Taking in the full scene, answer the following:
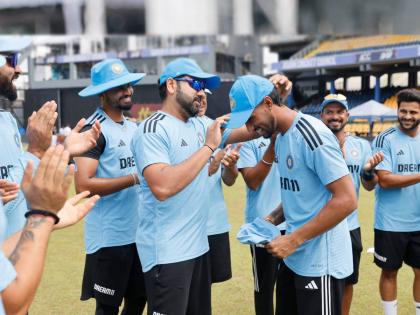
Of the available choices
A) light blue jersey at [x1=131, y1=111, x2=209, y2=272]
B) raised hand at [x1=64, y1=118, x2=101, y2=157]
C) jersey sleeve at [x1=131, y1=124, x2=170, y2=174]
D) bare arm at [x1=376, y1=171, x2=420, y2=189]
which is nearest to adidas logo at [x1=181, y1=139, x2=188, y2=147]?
light blue jersey at [x1=131, y1=111, x2=209, y2=272]

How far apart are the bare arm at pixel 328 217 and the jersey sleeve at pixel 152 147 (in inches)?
30.0

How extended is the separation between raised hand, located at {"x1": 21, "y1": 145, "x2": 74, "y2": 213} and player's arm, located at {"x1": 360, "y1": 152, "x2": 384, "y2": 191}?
2.77 meters

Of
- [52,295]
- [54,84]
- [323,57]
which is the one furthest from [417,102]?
[54,84]

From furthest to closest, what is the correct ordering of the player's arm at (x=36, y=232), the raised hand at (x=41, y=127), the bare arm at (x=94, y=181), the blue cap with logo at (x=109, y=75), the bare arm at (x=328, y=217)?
the blue cap with logo at (x=109, y=75) < the bare arm at (x=94, y=181) < the raised hand at (x=41, y=127) < the bare arm at (x=328, y=217) < the player's arm at (x=36, y=232)

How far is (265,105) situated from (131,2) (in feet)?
6.11

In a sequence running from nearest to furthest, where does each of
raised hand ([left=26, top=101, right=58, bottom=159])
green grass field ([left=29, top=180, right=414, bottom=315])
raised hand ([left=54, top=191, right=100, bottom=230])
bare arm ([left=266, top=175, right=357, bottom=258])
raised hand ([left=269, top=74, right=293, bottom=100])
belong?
raised hand ([left=54, top=191, right=100, bottom=230]) → bare arm ([left=266, top=175, right=357, bottom=258]) → raised hand ([left=26, top=101, right=58, bottom=159]) → raised hand ([left=269, top=74, right=293, bottom=100]) → green grass field ([left=29, top=180, right=414, bottom=315])

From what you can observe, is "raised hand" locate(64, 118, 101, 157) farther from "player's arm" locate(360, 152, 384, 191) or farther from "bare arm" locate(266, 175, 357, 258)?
"player's arm" locate(360, 152, 384, 191)

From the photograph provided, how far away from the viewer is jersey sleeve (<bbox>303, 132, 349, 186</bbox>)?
2365mm

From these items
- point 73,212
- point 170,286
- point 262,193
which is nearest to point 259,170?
point 262,193

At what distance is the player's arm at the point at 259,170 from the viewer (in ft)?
11.4

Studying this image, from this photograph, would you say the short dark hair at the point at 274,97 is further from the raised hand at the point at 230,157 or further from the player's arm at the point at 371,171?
the player's arm at the point at 371,171

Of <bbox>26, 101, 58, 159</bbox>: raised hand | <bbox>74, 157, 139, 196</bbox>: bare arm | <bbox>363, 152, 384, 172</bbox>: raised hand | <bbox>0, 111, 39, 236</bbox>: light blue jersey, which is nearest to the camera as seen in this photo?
<bbox>0, 111, 39, 236</bbox>: light blue jersey

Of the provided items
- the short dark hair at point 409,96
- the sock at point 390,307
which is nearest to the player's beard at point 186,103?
the short dark hair at point 409,96

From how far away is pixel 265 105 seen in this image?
2576mm
